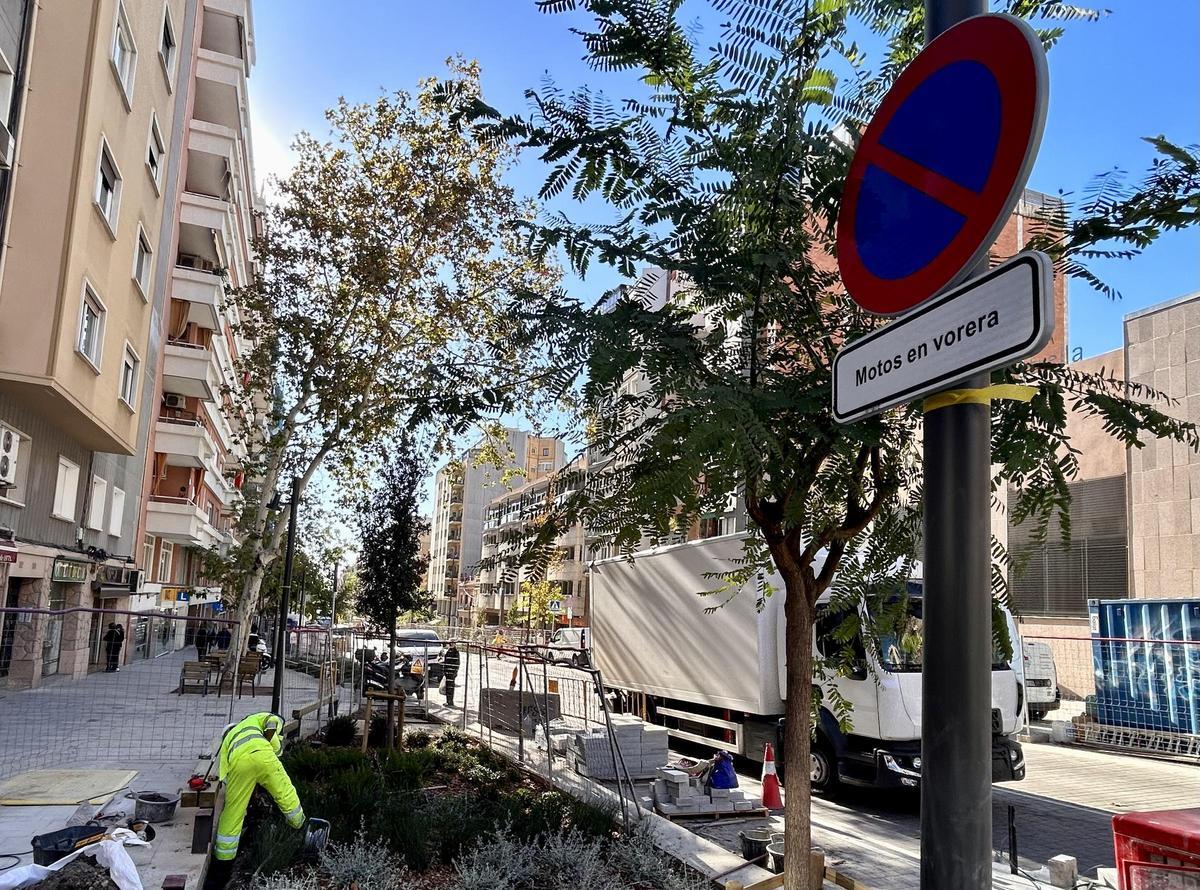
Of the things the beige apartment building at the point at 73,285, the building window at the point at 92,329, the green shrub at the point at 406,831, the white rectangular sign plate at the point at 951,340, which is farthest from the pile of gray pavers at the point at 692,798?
the building window at the point at 92,329

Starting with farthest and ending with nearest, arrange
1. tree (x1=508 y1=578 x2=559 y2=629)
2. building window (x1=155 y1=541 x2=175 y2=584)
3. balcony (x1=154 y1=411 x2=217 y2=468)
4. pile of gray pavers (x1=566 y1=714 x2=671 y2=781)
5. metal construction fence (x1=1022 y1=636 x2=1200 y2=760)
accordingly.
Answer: tree (x1=508 y1=578 x2=559 y2=629) < building window (x1=155 y1=541 x2=175 y2=584) < balcony (x1=154 y1=411 x2=217 y2=468) < metal construction fence (x1=1022 y1=636 x2=1200 y2=760) < pile of gray pavers (x1=566 y1=714 x2=671 y2=781)

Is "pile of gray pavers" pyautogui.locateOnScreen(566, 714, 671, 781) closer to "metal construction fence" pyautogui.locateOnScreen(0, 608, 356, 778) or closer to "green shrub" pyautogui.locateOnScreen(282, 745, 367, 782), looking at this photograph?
"green shrub" pyautogui.locateOnScreen(282, 745, 367, 782)

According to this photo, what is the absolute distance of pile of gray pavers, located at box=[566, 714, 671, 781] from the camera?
12.2 metres

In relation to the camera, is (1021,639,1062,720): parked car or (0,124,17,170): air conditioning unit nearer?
(0,124,17,170): air conditioning unit

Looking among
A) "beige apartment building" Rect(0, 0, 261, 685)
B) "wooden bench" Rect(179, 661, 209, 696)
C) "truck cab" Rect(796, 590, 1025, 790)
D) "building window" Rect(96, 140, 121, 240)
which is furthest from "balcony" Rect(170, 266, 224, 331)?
"truck cab" Rect(796, 590, 1025, 790)

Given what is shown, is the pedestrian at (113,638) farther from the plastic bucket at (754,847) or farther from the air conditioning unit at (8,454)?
the plastic bucket at (754,847)

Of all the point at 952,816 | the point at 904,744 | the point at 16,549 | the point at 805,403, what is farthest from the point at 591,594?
the point at 952,816

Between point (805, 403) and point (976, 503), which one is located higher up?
point (805, 403)

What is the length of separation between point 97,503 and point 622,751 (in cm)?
1805

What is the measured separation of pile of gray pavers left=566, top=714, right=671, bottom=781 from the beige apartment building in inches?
266

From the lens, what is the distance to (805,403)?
3926 millimetres

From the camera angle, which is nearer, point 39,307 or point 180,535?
point 39,307

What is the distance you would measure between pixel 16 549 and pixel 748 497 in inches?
682

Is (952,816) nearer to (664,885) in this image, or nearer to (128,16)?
(664,885)
